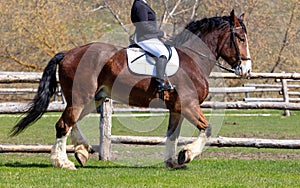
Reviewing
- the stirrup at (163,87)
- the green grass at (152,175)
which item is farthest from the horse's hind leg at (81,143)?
the stirrup at (163,87)

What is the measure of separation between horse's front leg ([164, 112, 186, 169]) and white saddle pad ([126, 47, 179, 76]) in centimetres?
78

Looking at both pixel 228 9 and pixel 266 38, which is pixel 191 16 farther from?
pixel 266 38

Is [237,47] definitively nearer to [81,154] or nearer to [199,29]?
[199,29]

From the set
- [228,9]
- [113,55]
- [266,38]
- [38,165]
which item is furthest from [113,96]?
[266,38]

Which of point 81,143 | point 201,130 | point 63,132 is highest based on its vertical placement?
point 201,130

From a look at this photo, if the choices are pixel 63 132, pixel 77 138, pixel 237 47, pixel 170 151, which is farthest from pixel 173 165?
pixel 237 47

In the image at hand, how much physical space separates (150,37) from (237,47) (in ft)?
4.66

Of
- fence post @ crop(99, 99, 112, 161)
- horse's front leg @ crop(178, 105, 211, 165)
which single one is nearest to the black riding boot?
horse's front leg @ crop(178, 105, 211, 165)

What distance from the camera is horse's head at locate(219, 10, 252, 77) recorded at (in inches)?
384

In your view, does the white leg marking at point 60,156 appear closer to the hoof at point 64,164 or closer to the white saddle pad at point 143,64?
the hoof at point 64,164

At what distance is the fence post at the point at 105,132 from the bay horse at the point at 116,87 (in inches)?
50.9

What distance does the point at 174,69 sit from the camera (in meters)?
9.33

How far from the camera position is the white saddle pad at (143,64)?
9258mm

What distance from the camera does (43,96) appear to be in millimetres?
9422
